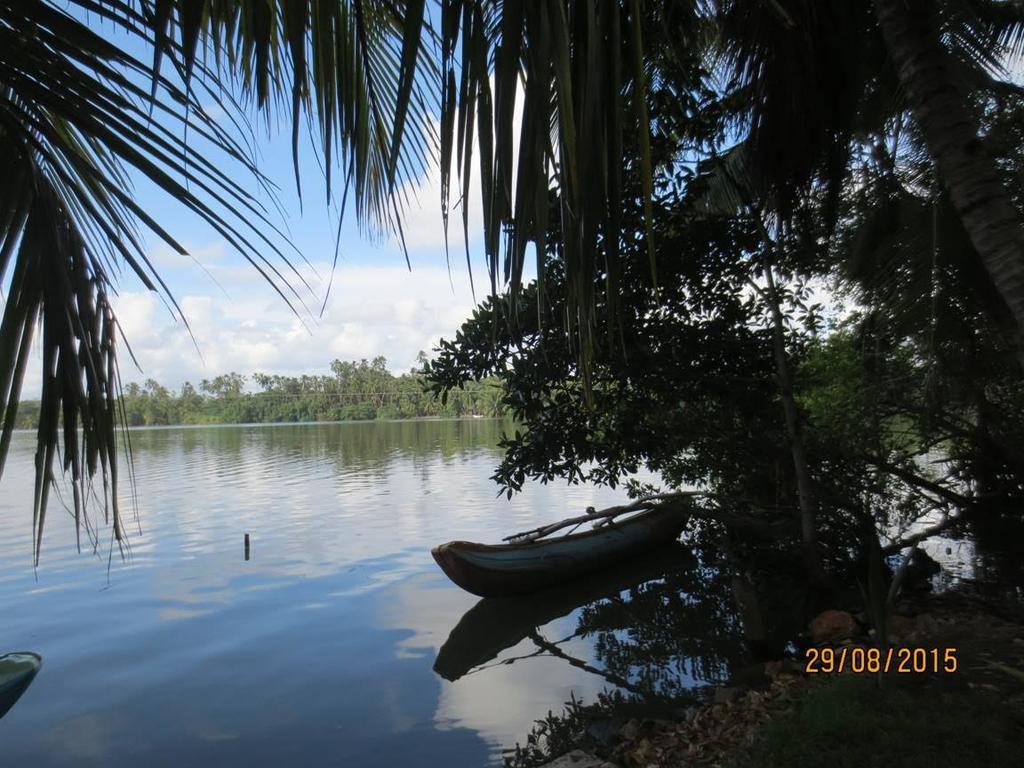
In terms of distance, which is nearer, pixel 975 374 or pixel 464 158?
pixel 464 158

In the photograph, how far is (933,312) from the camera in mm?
5434

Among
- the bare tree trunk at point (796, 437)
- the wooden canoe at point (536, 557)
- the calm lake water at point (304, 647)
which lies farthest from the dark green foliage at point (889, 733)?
the wooden canoe at point (536, 557)

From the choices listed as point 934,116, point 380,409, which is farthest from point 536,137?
point 380,409

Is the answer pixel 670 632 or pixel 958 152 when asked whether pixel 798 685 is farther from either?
pixel 958 152

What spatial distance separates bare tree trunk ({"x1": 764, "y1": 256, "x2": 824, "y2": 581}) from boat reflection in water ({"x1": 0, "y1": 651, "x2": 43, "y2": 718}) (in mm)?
6832

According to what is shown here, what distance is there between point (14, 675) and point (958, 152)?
21.5ft

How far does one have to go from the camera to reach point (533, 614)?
27.7ft

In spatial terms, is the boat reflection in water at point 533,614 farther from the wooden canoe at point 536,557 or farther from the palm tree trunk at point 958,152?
the palm tree trunk at point 958,152

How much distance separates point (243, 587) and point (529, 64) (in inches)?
400

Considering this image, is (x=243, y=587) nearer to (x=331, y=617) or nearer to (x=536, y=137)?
(x=331, y=617)

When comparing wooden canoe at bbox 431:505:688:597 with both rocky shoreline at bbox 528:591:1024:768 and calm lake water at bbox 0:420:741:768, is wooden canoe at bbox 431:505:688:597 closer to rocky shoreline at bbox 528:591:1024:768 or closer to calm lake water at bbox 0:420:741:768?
calm lake water at bbox 0:420:741:768

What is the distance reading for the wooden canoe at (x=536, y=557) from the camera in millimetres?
8219
